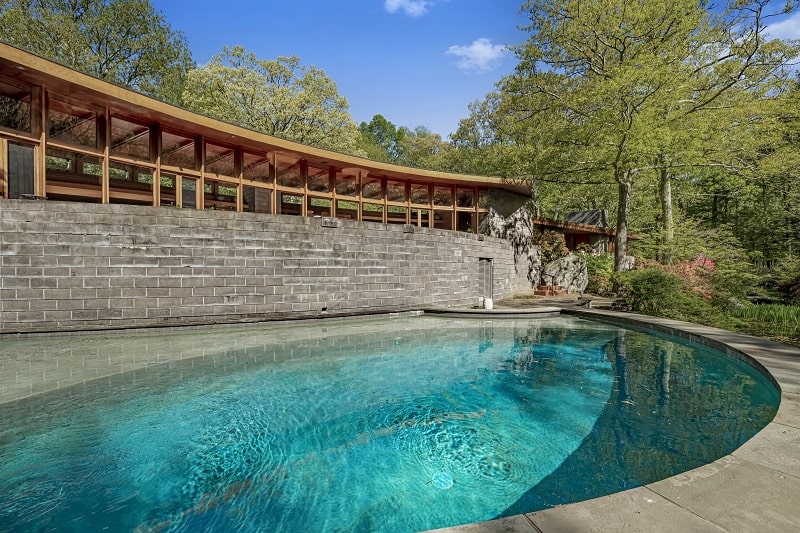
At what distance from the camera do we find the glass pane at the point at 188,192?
1132cm

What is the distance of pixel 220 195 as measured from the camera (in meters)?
13.0

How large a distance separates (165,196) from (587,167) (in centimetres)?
1691

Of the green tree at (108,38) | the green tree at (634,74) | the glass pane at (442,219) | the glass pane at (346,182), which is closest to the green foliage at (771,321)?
the green tree at (634,74)

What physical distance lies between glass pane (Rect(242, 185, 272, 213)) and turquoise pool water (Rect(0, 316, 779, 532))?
781 centimetres

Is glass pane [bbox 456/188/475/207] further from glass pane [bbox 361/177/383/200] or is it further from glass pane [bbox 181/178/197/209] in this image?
glass pane [bbox 181/178/197/209]

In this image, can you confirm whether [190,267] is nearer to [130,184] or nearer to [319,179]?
[130,184]

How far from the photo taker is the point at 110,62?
21641 mm

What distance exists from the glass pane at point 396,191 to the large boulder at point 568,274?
8328 millimetres

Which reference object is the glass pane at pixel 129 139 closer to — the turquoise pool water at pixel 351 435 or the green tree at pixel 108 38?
the turquoise pool water at pixel 351 435

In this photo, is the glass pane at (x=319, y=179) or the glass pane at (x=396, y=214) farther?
the glass pane at (x=396, y=214)

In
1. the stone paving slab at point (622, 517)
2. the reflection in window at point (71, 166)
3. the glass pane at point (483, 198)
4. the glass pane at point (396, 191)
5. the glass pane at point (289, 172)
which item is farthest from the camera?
the glass pane at point (483, 198)

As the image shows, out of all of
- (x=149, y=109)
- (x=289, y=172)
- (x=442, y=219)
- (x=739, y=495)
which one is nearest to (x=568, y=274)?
(x=442, y=219)

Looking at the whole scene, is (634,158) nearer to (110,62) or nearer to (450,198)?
(450,198)

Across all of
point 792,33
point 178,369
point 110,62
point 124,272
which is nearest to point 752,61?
point 792,33
